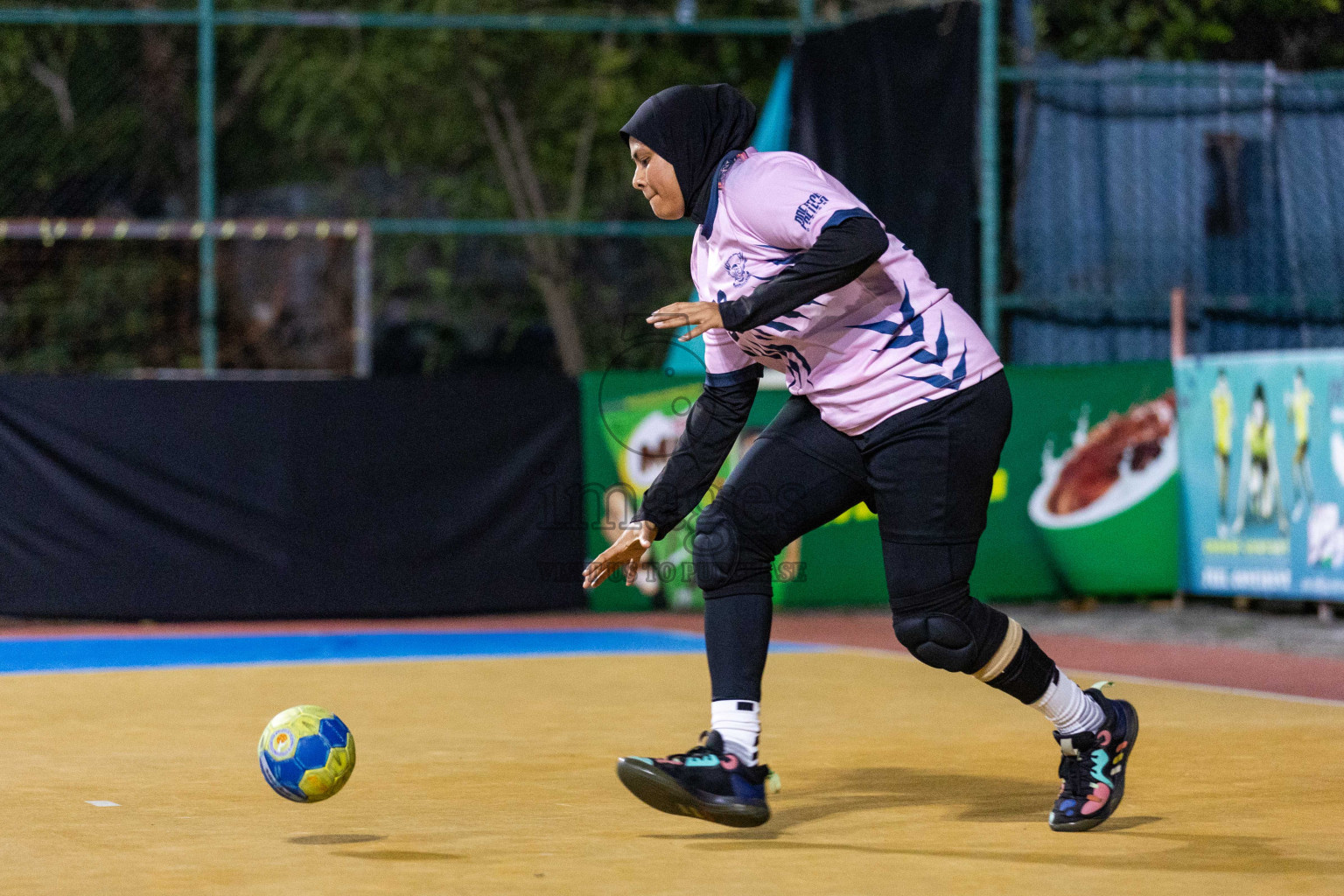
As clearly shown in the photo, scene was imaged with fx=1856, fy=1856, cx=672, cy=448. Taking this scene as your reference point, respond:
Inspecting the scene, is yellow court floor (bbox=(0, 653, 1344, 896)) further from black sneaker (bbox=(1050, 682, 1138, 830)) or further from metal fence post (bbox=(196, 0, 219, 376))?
metal fence post (bbox=(196, 0, 219, 376))

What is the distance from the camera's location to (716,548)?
4.93 metres

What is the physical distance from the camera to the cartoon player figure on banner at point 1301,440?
36.9 feet

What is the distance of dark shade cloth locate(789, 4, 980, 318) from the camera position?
13297 mm

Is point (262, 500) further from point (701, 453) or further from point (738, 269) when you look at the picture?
point (738, 269)

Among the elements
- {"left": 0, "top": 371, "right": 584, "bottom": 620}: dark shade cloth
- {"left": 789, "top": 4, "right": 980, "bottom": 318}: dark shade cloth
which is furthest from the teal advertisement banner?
{"left": 0, "top": 371, "right": 584, "bottom": 620}: dark shade cloth

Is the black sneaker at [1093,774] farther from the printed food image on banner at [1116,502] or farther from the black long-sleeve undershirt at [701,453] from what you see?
the printed food image on banner at [1116,502]

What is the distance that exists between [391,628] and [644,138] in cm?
714

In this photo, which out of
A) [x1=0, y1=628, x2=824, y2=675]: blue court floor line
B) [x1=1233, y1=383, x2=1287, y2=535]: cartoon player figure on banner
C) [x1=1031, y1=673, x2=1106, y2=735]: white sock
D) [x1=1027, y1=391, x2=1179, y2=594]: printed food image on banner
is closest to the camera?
[x1=1031, y1=673, x2=1106, y2=735]: white sock

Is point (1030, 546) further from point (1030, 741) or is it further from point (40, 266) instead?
point (40, 266)

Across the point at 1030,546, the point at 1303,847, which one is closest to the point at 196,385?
the point at 1030,546

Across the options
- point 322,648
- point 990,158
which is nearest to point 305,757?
point 322,648

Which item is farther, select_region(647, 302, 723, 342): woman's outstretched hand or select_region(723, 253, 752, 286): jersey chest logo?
select_region(723, 253, 752, 286): jersey chest logo

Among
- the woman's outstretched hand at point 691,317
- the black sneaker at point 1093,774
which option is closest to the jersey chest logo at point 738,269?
the woman's outstretched hand at point 691,317

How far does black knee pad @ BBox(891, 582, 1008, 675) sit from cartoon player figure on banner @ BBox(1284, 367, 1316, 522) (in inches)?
276
